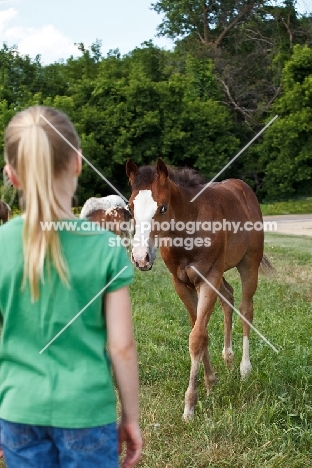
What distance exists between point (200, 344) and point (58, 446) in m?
2.81

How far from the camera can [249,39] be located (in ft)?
127

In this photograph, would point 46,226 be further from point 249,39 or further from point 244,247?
point 249,39

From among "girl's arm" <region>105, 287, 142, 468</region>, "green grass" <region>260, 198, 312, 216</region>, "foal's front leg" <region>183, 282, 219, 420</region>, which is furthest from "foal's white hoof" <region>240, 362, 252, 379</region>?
"green grass" <region>260, 198, 312, 216</region>

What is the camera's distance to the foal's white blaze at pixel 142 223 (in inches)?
165

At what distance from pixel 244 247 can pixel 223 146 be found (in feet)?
91.6

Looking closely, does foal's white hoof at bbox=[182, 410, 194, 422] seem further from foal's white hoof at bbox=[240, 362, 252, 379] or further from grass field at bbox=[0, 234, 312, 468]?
foal's white hoof at bbox=[240, 362, 252, 379]

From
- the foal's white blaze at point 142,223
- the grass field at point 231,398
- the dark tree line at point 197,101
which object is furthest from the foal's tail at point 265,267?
the dark tree line at point 197,101

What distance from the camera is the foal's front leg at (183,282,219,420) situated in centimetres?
436

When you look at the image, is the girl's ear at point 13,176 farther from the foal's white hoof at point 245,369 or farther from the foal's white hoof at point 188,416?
the foal's white hoof at point 245,369

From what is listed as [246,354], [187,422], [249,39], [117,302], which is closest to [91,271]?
[117,302]

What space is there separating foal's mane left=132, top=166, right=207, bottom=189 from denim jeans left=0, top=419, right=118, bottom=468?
9.14ft

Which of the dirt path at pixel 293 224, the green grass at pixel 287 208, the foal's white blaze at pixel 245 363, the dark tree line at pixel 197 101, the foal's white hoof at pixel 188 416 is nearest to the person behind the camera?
the foal's white hoof at pixel 188 416

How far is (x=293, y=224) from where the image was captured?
25.1 meters

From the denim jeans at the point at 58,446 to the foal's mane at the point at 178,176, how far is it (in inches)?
110
